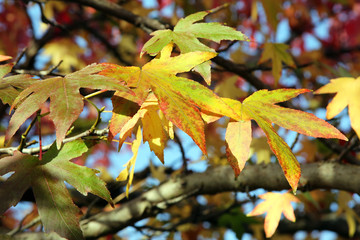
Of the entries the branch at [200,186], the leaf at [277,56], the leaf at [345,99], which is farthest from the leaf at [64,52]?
the leaf at [345,99]

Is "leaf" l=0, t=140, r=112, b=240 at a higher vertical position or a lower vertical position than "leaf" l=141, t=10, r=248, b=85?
lower

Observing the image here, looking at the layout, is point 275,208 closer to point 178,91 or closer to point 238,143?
point 238,143

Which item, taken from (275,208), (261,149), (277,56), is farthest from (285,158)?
(261,149)

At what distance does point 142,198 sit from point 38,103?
825 millimetres

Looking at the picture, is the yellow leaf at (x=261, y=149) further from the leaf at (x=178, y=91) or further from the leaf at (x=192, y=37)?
the leaf at (x=178, y=91)

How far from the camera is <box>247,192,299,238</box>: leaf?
1180 millimetres

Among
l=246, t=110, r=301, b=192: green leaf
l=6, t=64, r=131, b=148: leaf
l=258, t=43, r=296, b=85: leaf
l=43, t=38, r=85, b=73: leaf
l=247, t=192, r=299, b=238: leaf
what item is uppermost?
l=6, t=64, r=131, b=148: leaf

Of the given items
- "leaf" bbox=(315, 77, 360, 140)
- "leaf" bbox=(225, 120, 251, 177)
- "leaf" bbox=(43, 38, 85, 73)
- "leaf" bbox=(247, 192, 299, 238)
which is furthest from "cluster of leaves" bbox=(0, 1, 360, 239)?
"leaf" bbox=(43, 38, 85, 73)

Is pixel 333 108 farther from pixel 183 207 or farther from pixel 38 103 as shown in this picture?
pixel 183 207

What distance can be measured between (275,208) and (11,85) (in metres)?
0.81

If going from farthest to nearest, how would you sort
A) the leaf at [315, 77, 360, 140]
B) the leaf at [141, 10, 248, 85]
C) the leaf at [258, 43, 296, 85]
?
the leaf at [258, 43, 296, 85] < the leaf at [315, 77, 360, 140] < the leaf at [141, 10, 248, 85]

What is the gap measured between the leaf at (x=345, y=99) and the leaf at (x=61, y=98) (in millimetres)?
585

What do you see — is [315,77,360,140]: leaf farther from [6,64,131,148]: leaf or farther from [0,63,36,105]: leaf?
[0,63,36,105]: leaf

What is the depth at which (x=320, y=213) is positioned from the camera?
250 cm
